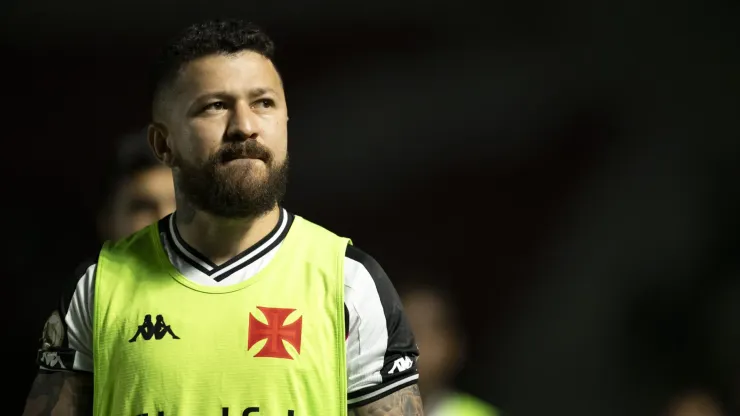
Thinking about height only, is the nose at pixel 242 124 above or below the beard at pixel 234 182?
above

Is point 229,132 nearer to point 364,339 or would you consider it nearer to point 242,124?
point 242,124

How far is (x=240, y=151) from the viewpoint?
1.62 meters

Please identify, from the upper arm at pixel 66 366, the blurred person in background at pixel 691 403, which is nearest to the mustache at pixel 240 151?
the upper arm at pixel 66 366

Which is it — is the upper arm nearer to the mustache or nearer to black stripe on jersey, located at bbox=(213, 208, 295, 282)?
black stripe on jersey, located at bbox=(213, 208, 295, 282)

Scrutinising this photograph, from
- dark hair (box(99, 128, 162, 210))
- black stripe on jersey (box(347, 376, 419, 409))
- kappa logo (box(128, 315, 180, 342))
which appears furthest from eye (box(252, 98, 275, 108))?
dark hair (box(99, 128, 162, 210))

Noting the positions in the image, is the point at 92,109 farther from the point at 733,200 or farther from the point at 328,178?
the point at 733,200

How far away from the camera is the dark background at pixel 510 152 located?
2.24 m

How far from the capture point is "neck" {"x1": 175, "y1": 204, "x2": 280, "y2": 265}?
1693 millimetres

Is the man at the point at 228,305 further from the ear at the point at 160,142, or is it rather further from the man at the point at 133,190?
the man at the point at 133,190

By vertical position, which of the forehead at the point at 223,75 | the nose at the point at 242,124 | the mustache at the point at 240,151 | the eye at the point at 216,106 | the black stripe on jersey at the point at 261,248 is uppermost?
the forehead at the point at 223,75

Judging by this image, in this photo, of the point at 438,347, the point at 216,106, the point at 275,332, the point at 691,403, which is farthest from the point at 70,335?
the point at 691,403

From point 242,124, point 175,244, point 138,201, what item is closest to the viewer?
point 242,124

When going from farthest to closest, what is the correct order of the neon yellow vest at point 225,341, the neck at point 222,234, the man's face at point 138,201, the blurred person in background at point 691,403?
the blurred person in background at point 691,403 < the man's face at point 138,201 < the neck at point 222,234 < the neon yellow vest at point 225,341

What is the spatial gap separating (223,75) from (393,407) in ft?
2.06
